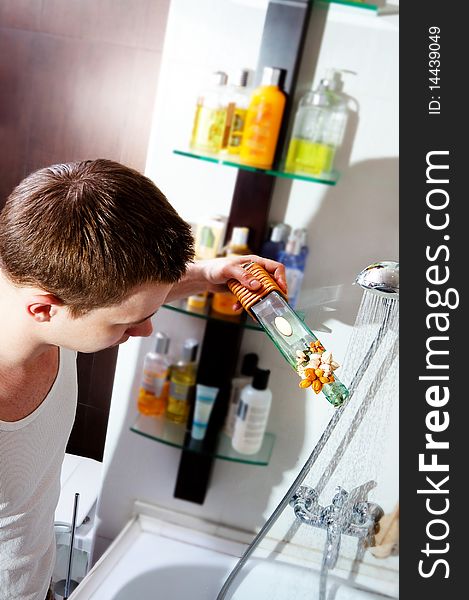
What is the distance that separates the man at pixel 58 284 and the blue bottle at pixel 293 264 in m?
0.24

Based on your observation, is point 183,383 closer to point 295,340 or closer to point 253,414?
point 253,414

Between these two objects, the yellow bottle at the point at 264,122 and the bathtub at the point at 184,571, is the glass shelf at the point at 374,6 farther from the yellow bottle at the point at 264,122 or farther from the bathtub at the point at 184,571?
the bathtub at the point at 184,571

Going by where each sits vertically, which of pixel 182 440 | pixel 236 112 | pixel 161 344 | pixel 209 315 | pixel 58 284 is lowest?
pixel 182 440

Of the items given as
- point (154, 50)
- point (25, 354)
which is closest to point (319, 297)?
point (25, 354)

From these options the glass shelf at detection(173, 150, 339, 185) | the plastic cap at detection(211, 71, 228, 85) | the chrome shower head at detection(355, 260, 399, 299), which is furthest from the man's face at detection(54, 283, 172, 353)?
the plastic cap at detection(211, 71, 228, 85)

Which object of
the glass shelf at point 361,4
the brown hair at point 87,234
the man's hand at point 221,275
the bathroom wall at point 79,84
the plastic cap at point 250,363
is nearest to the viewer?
the brown hair at point 87,234

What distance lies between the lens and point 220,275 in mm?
1098

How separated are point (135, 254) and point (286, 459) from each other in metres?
0.71

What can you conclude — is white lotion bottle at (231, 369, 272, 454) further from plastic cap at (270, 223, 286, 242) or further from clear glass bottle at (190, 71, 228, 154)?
clear glass bottle at (190, 71, 228, 154)

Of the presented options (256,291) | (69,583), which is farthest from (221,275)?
(69,583)

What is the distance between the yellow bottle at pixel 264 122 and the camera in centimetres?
120

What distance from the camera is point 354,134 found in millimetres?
1280

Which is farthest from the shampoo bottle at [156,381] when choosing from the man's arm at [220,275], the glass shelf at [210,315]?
the man's arm at [220,275]

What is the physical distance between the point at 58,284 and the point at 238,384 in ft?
2.32
